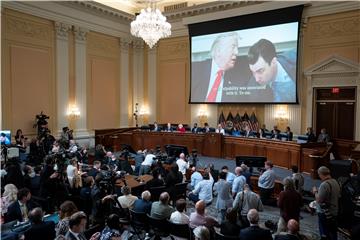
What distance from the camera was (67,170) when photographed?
703 centimetres

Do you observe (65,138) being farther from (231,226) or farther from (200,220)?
(231,226)

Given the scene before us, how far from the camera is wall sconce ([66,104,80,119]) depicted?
48.2 ft

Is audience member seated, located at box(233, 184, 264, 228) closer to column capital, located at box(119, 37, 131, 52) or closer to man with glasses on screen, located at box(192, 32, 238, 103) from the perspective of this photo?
man with glasses on screen, located at box(192, 32, 238, 103)

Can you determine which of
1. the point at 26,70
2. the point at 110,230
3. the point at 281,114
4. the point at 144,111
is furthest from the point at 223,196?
the point at 144,111

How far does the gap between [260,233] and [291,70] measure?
10.5m

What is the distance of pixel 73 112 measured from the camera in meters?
14.8

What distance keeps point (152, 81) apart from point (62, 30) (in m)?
5.64

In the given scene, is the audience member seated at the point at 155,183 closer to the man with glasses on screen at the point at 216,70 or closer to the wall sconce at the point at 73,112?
the man with glasses on screen at the point at 216,70

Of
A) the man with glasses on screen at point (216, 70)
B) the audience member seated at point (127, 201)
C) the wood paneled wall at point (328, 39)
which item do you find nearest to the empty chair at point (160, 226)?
the audience member seated at point (127, 201)

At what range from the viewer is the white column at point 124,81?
17.3 m

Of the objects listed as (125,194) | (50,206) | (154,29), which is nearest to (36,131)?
(154,29)

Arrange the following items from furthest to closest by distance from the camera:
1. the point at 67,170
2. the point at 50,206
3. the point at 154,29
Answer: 1. the point at 154,29
2. the point at 67,170
3. the point at 50,206

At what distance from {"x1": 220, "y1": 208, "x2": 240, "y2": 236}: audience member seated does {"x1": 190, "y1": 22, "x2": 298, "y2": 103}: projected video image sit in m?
9.91

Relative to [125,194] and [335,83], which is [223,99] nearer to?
[335,83]
